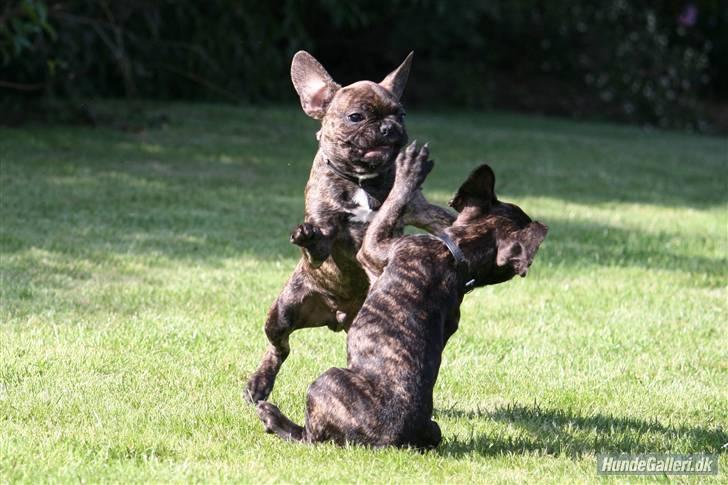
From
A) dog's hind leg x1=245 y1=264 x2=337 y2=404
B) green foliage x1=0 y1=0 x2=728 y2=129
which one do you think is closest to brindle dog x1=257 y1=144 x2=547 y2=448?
dog's hind leg x1=245 y1=264 x2=337 y2=404

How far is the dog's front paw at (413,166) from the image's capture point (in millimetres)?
5410

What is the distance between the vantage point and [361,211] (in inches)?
223

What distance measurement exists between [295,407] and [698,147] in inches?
654

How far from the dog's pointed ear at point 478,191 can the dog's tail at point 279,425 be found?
1.26 m

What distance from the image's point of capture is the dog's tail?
5.20 meters

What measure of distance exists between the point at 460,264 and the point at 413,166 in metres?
0.51

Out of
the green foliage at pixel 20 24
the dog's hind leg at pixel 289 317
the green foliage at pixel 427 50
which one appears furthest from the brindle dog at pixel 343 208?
the green foliage at pixel 427 50

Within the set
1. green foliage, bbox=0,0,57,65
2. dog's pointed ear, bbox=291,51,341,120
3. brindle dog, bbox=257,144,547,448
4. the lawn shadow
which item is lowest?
the lawn shadow

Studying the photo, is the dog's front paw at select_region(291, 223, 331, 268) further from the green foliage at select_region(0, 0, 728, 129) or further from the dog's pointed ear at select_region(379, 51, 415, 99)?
the green foliage at select_region(0, 0, 728, 129)

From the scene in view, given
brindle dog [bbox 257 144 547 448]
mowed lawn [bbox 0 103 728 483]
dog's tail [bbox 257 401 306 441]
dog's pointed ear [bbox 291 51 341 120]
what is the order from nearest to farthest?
brindle dog [bbox 257 144 547 448] → mowed lawn [bbox 0 103 728 483] → dog's tail [bbox 257 401 306 441] → dog's pointed ear [bbox 291 51 341 120]

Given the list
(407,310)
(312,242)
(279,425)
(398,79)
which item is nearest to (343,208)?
(312,242)

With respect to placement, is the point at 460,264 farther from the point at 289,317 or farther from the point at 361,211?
the point at 289,317

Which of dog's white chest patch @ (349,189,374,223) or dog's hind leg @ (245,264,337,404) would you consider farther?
dog's hind leg @ (245,264,337,404)

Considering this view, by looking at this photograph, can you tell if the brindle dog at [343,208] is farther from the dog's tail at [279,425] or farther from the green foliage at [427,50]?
the green foliage at [427,50]
